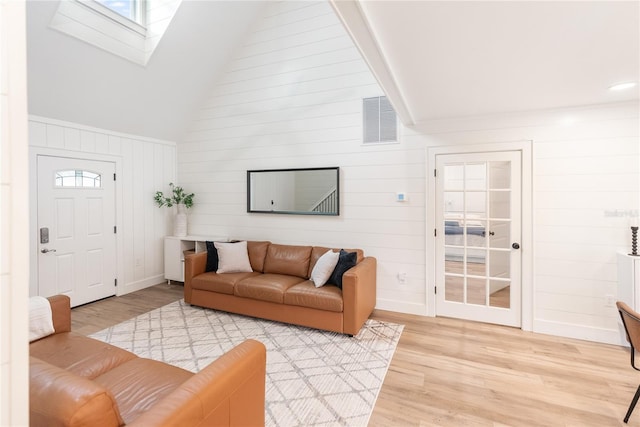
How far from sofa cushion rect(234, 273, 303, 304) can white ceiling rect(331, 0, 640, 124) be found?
7.32ft

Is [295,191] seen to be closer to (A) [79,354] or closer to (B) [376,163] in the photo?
(B) [376,163]

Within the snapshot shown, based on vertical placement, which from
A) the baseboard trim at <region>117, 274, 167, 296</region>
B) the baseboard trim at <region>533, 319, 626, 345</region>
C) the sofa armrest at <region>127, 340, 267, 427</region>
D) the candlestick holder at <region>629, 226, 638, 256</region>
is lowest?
the baseboard trim at <region>533, 319, 626, 345</region>

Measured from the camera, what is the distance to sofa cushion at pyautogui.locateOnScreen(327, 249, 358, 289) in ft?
11.1

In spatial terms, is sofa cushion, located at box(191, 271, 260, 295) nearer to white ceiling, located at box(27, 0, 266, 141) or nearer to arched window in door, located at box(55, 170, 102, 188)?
arched window in door, located at box(55, 170, 102, 188)

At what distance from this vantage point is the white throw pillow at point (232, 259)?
3.98m

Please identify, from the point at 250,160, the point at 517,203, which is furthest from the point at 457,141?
the point at 250,160

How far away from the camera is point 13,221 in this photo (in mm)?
617

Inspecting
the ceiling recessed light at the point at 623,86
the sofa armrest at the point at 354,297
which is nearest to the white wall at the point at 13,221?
the sofa armrest at the point at 354,297

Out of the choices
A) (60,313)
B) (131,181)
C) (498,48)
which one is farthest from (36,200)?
(498,48)

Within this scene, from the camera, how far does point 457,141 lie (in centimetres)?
358

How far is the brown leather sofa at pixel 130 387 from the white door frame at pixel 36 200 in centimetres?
196

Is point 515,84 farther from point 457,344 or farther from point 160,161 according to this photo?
point 160,161

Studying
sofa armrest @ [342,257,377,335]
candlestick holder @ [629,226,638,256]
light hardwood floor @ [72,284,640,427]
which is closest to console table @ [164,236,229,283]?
light hardwood floor @ [72,284,640,427]

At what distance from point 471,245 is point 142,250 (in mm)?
4682
